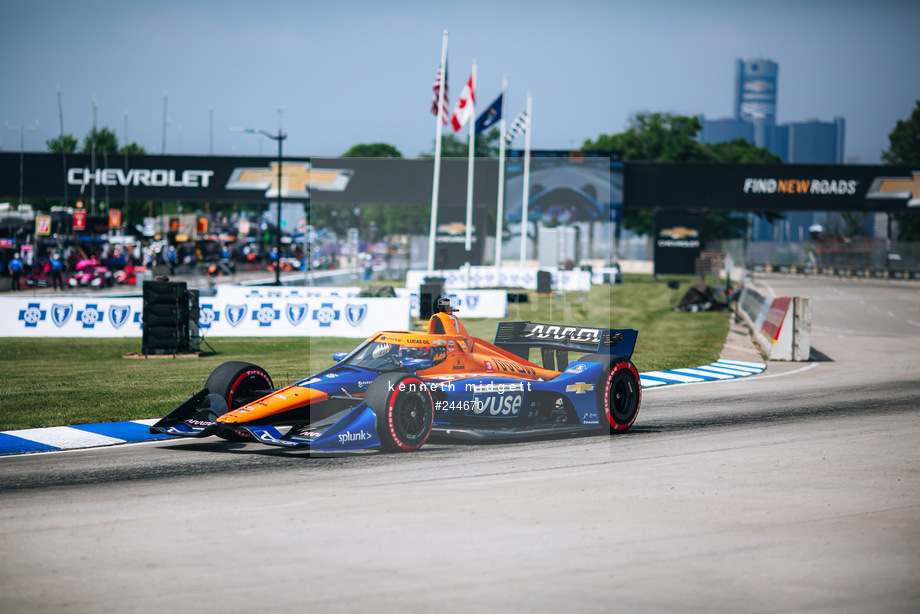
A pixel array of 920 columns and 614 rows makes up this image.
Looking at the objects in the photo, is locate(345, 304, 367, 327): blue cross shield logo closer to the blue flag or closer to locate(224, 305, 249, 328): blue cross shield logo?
locate(224, 305, 249, 328): blue cross shield logo

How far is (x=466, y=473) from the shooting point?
896 cm

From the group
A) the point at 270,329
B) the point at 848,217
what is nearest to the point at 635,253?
the point at 848,217

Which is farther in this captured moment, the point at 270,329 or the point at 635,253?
the point at 635,253

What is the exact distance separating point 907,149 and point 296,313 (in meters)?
94.3

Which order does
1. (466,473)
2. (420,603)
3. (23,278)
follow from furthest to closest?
(23,278) → (466,473) → (420,603)

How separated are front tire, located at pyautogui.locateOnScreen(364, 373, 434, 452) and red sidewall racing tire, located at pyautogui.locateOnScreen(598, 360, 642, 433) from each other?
2486 millimetres

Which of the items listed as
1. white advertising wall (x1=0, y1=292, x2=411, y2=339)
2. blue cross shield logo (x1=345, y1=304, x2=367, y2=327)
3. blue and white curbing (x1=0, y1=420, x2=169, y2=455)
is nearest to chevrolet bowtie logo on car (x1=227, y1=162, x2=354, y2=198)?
white advertising wall (x1=0, y1=292, x2=411, y2=339)

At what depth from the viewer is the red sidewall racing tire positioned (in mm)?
11469

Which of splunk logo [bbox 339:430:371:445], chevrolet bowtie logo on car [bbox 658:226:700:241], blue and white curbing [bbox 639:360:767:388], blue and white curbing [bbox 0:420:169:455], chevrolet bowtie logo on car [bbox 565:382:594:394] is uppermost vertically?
chevrolet bowtie logo on car [bbox 658:226:700:241]

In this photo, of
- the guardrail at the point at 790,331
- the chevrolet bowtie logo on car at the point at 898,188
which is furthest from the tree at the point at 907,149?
the guardrail at the point at 790,331

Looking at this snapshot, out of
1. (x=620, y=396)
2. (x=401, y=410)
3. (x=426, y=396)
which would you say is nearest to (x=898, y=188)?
(x=620, y=396)

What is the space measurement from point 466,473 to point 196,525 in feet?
9.07

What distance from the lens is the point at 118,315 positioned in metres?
25.1

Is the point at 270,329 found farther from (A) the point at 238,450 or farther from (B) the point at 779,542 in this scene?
(B) the point at 779,542
